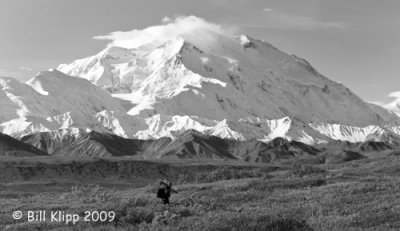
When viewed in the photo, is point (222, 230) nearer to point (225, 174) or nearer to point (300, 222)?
point (300, 222)

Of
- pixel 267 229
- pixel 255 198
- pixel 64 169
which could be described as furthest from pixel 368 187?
pixel 64 169

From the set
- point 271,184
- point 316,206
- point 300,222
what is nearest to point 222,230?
point 300,222

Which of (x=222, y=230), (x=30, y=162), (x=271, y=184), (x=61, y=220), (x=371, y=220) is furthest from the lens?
(x=30, y=162)

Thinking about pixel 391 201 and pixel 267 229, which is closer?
pixel 267 229

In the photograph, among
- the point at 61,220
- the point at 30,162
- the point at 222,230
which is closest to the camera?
the point at 222,230

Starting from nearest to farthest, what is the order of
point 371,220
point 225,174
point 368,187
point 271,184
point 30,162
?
point 371,220 → point 368,187 → point 271,184 → point 225,174 → point 30,162

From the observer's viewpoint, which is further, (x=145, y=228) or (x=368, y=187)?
(x=368, y=187)

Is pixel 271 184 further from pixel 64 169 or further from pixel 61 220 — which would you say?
pixel 64 169

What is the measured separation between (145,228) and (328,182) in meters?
24.0

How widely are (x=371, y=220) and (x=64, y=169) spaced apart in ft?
599

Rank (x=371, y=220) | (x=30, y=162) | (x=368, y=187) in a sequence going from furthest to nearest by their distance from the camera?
(x=30, y=162) < (x=368, y=187) < (x=371, y=220)

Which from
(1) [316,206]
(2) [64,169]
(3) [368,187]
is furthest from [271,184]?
(2) [64,169]

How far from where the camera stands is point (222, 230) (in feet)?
74.1

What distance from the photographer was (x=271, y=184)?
4347 cm
